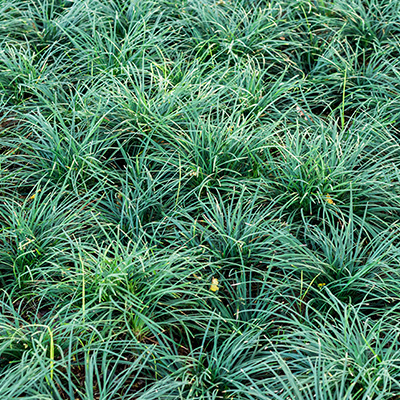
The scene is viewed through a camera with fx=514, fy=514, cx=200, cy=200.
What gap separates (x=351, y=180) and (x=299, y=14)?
170 centimetres

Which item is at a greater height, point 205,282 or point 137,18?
point 137,18

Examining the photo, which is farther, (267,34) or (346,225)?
(267,34)

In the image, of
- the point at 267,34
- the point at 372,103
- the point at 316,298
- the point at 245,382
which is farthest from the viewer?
the point at 267,34

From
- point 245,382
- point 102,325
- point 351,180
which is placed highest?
point 351,180

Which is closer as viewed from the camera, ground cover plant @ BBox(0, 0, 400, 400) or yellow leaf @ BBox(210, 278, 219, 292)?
ground cover plant @ BBox(0, 0, 400, 400)

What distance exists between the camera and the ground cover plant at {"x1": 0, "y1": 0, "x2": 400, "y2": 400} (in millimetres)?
2297

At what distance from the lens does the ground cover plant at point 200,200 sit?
2297 mm

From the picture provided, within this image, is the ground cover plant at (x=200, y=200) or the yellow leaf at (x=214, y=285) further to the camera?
the yellow leaf at (x=214, y=285)

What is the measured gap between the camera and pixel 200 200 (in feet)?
9.63

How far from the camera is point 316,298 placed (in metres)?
2.50

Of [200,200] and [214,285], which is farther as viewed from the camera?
[200,200]

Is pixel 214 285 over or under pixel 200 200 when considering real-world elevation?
under

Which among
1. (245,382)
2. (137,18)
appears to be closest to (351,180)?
(245,382)

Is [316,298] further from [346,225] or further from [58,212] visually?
[58,212]
